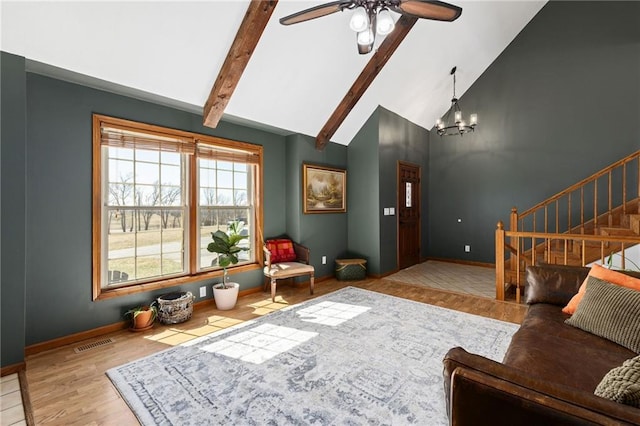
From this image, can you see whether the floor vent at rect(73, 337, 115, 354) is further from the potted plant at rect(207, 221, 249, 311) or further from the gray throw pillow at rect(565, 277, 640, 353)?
the gray throw pillow at rect(565, 277, 640, 353)

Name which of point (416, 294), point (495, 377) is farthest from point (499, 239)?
point (495, 377)

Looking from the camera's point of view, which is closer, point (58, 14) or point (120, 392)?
point (120, 392)

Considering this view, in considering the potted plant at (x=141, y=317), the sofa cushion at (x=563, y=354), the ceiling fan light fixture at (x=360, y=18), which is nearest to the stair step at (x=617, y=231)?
the sofa cushion at (x=563, y=354)

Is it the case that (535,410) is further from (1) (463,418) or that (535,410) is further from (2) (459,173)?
(2) (459,173)

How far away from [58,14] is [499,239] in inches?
200

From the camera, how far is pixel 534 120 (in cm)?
546

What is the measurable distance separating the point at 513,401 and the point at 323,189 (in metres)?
4.30

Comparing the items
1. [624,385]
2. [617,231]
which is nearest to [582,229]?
[617,231]

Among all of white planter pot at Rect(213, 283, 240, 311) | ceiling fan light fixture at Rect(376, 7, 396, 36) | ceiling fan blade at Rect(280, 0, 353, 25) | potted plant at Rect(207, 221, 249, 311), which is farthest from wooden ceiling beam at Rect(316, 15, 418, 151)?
white planter pot at Rect(213, 283, 240, 311)

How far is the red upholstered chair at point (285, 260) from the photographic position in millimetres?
3916

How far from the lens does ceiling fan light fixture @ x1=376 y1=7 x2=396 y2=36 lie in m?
2.22

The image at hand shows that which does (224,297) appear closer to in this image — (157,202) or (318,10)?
(157,202)

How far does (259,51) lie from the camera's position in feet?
10.2

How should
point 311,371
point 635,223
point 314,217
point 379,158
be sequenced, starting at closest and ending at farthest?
point 311,371
point 635,223
point 314,217
point 379,158
